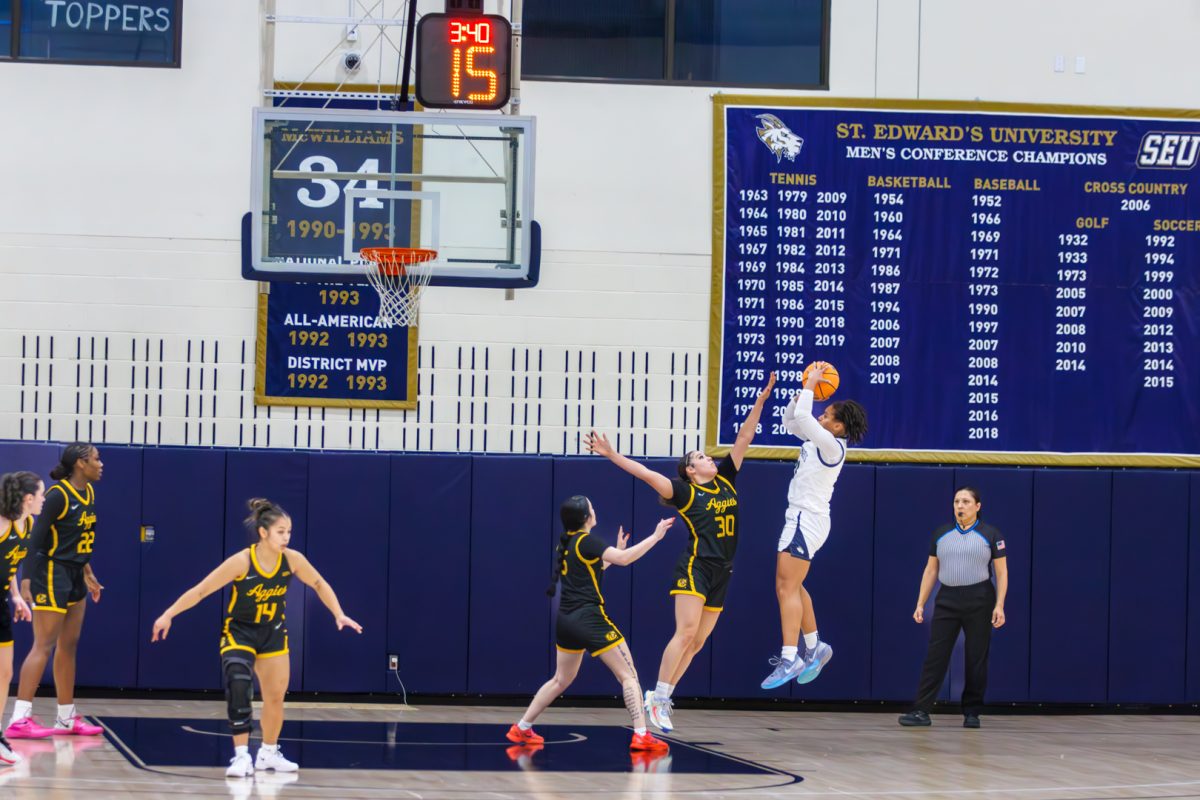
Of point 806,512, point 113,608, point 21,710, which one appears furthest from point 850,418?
point 113,608

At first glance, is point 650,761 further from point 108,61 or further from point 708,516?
point 108,61

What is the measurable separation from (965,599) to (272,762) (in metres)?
5.30

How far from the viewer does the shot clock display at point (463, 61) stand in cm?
966

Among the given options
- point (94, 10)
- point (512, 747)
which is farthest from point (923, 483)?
point (94, 10)

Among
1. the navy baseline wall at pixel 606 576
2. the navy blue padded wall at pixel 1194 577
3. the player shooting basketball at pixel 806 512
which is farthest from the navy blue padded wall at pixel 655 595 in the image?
the navy blue padded wall at pixel 1194 577

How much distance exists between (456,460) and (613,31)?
375cm

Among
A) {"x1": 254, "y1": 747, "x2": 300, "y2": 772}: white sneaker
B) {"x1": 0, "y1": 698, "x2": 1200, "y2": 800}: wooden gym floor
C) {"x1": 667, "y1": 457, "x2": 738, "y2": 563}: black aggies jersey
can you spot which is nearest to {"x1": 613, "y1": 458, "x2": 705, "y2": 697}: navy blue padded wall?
{"x1": 0, "y1": 698, "x2": 1200, "y2": 800}: wooden gym floor

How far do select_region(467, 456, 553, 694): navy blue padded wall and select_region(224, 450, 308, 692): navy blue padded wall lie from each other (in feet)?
4.25

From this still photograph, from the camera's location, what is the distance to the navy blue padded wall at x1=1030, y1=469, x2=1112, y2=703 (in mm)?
11930

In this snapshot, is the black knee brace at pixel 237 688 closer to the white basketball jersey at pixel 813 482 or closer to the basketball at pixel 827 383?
the white basketball jersey at pixel 813 482

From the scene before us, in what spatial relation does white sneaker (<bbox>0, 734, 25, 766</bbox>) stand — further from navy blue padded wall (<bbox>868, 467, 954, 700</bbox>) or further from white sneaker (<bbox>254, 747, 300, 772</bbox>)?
navy blue padded wall (<bbox>868, 467, 954, 700</bbox>)

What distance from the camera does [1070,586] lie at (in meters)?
12.0

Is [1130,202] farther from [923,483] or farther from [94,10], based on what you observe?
[94,10]

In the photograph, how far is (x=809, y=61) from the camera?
12.3m
